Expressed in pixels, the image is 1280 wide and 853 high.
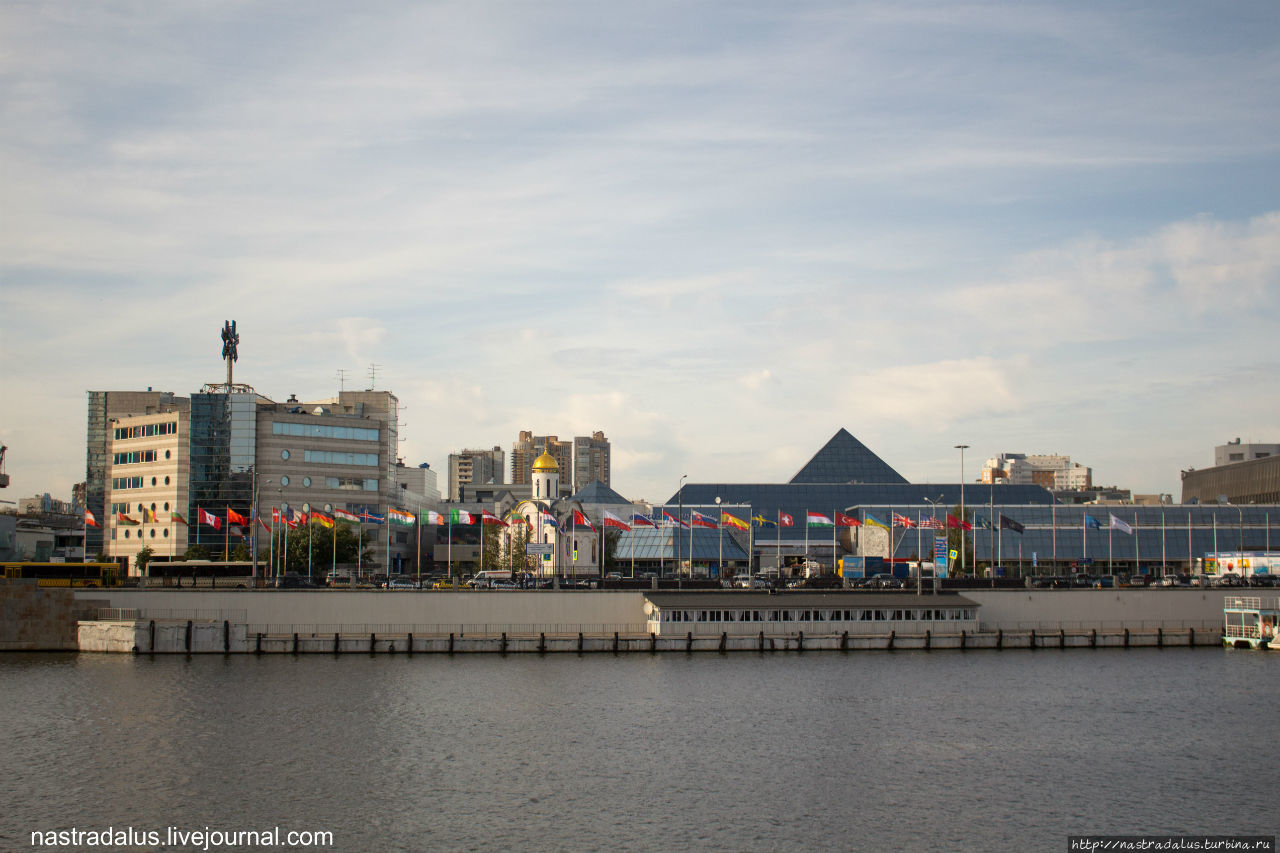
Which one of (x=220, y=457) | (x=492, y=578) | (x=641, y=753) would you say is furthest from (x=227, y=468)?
(x=641, y=753)

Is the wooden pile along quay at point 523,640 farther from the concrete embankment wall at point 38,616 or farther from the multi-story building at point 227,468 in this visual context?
the multi-story building at point 227,468

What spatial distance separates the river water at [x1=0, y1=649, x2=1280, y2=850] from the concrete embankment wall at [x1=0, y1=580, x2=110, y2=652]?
25.7 ft

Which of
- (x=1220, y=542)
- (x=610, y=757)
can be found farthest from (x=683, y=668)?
(x=1220, y=542)

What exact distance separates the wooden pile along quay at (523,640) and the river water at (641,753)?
21.1 ft

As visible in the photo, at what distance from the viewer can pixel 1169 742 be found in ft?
201

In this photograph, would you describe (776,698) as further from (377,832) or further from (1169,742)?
(377,832)

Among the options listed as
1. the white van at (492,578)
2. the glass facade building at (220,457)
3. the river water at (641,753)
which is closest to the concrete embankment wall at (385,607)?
the river water at (641,753)

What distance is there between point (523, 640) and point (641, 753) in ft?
128

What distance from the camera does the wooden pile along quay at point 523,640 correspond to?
94062 millimetres

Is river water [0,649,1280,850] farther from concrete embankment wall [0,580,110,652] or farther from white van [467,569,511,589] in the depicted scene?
white van [467,569,511,589]

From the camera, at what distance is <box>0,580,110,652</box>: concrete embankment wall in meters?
95.0

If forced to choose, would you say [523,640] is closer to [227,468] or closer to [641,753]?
[641,753]

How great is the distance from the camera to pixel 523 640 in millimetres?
95812

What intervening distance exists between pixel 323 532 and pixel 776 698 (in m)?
84.2
